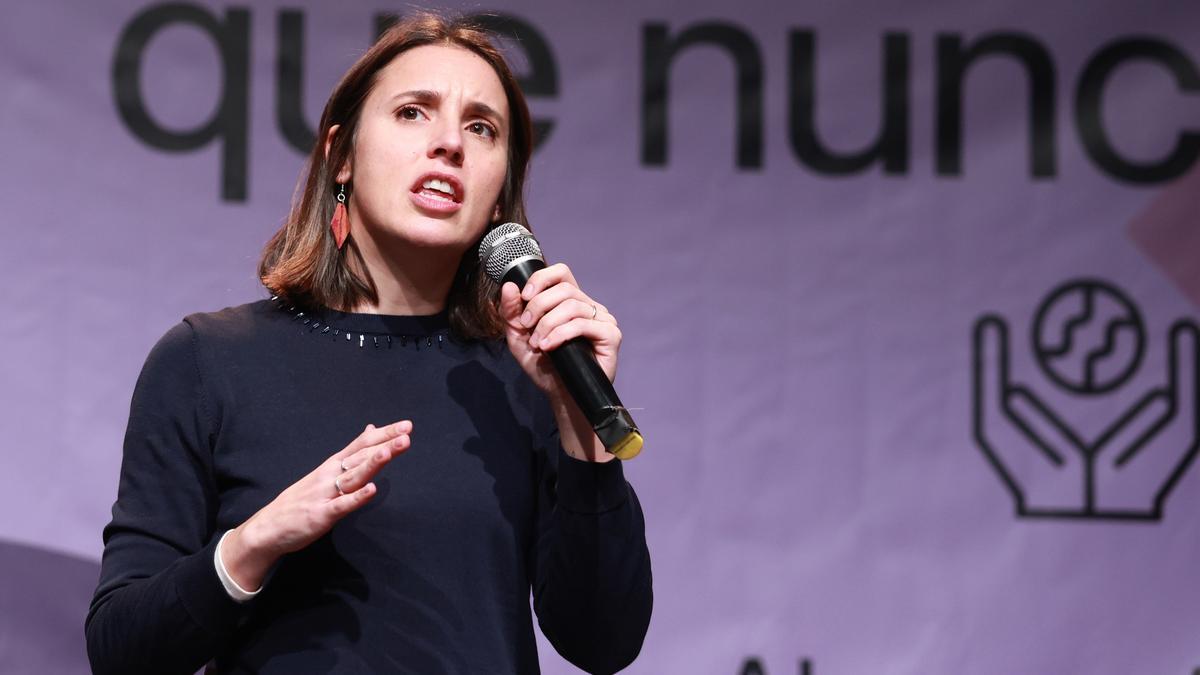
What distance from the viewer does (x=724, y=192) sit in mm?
2703

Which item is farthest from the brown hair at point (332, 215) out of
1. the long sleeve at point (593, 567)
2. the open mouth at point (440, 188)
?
the long sleeve at point (593, 567)

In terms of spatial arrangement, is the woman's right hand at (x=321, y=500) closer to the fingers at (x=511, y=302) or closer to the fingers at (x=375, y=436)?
the fingers at (x=375, y=436)

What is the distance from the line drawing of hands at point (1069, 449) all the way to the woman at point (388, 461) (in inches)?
53.9

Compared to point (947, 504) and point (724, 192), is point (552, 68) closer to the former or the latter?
point (724, 192)

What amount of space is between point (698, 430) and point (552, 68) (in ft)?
2.56

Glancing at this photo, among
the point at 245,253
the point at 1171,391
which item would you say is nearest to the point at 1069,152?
the point at 1171,391

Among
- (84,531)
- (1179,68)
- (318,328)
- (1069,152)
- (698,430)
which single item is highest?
(1179,68)

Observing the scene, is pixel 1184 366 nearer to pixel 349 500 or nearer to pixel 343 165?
pixel 343 165

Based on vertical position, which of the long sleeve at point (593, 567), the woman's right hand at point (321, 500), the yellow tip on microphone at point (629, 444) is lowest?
the long sleeve at point (593, 567)

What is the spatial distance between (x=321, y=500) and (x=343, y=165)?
580 millimetres

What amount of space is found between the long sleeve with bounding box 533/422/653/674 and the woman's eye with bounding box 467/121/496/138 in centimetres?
41

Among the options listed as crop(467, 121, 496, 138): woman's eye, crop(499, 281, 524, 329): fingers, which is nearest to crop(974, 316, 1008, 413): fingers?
crop(467, 121, 496, 138): woman's eye

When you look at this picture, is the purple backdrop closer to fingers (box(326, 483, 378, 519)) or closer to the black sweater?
the black sweater

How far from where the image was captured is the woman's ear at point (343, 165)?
1.69 metres
